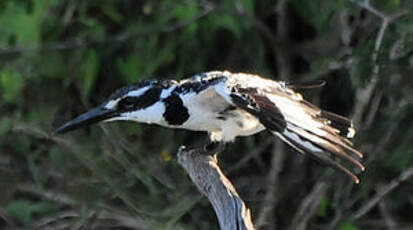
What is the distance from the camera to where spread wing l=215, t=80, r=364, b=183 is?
2.55 metres

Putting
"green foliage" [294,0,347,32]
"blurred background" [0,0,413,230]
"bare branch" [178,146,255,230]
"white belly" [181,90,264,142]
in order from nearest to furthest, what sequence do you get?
1. "bare branch" [178,146,255,230]
2. "white belly" [181,90,264,142]
3. "green foliage" [294,0,347,32]
4. "blurred background" [0,0,413,230]

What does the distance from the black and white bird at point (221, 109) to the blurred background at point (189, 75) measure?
1.03 m

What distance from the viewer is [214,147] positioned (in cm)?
285

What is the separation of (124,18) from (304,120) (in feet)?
6.53

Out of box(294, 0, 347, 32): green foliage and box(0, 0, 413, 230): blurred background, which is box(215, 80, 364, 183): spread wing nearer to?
box(294, 0, 347, 32): green foliage

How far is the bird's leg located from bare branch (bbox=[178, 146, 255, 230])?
2 centimetres

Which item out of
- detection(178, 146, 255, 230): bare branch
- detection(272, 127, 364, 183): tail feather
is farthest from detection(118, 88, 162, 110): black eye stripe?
detection(272, 127, 364, 183): tail feather

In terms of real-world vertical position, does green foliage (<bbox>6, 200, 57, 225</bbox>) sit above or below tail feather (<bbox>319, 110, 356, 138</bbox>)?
above

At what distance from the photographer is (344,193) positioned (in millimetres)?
4293

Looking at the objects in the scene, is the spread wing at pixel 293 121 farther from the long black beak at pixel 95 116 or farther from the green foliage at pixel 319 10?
the green foliage at pixel 319 10

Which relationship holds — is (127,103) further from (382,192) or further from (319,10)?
(382,192)

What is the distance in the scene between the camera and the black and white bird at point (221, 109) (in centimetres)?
264

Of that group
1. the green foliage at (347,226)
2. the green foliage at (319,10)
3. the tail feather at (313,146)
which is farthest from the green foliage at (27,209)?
the tail feather at (313,146)

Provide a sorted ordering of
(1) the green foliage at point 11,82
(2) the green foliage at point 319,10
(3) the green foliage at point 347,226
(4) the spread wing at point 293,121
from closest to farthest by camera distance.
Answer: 1. (4) the spread wing at point 293,121
2. (2) the green foliage at point 319,10
3. (3) the green foliage at point 347,226
4. (1) the green foliage at point 11,82
